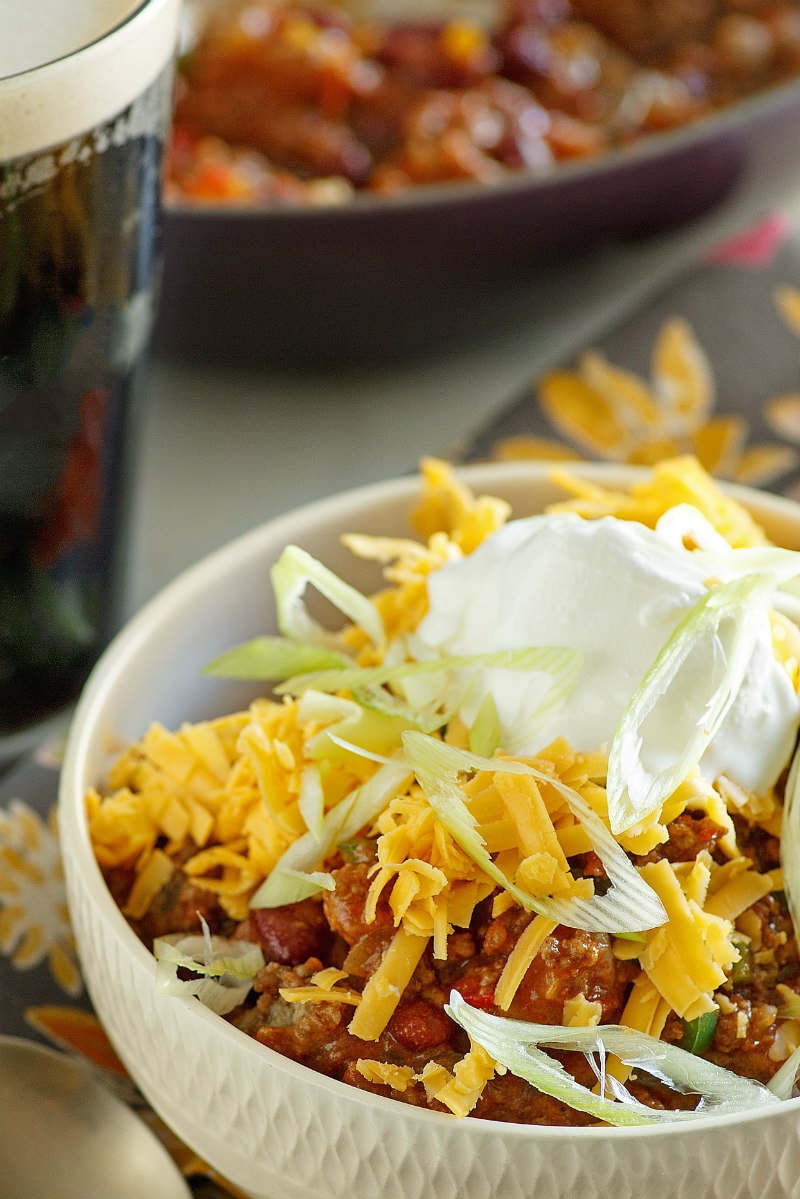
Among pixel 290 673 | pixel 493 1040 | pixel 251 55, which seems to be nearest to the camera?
pixel 493 1040

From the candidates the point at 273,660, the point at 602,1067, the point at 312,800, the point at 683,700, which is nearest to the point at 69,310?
the point at 273,660

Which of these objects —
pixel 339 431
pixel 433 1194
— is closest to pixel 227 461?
pixel 339 431

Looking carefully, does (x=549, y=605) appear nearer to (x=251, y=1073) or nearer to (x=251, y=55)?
(x=251, y=1073)

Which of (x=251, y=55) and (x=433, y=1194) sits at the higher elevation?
(x=251, y=55)

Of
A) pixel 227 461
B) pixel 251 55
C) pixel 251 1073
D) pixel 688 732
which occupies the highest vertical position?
pixel 251 55

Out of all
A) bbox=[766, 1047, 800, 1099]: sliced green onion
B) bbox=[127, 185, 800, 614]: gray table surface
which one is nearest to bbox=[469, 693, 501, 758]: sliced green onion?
bbox=[766, 1047, 800, 1099]: sliced green onion

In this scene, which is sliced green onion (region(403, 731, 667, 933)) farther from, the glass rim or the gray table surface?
the gray table surface
